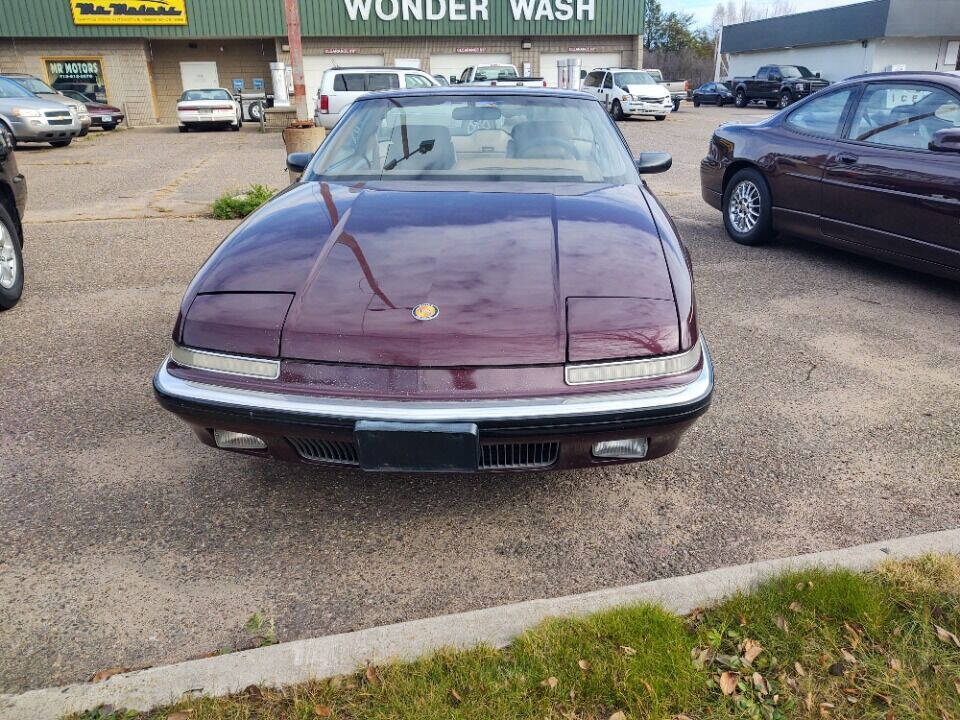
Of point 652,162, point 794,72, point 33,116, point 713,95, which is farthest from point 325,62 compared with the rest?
point 652,162

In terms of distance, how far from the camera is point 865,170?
17.0 ft

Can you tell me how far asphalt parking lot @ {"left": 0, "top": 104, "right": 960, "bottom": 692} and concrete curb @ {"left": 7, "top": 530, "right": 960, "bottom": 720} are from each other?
128 millimetres

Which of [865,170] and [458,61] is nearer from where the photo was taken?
[865,170]

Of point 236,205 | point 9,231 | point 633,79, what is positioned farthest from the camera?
point 633,79

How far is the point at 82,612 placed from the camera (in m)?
2.22

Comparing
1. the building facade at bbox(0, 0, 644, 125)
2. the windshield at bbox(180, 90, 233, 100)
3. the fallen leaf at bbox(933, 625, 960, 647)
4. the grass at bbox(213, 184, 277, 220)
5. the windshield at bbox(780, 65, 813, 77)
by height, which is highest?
the building facade at bbox(0, 0, 644, 125)

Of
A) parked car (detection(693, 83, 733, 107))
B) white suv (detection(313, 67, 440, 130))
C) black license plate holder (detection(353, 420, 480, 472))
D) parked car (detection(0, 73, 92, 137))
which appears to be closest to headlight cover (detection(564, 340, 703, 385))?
black license plate holder (detection(353, 420, 480, 472))

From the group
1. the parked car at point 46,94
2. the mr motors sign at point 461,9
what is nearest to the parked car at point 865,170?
the parked car at point 46,94

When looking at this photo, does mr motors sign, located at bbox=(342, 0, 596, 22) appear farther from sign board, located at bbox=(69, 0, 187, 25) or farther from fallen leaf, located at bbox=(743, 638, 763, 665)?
fallen leaf, located at bbox=(743, 638, 763, 665)

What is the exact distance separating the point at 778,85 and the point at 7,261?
31.8 metres

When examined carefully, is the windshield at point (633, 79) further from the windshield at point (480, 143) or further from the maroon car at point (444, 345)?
the maroon car at point (444, 345)

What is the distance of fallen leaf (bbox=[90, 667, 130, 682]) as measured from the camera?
6.36 ft

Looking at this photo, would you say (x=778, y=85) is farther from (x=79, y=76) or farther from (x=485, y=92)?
(x=485, y=92)

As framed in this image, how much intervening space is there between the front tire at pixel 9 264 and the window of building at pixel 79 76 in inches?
1031
